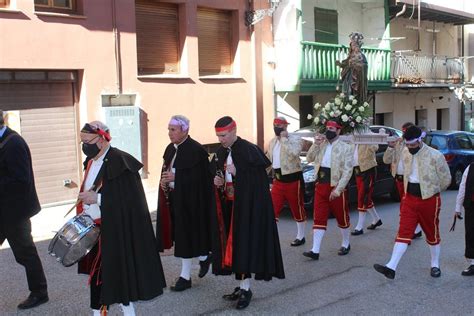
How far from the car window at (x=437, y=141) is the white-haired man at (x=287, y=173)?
775 cm

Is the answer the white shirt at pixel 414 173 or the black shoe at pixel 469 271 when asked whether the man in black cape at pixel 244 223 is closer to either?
the white shirt at pixel 414 173

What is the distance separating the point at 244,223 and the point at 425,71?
62.1 ft

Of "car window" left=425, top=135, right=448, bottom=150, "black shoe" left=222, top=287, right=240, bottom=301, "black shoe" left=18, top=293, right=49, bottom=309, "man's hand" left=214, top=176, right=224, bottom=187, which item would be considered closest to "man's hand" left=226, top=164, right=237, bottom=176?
"man's hand" left=214, top=176, right=224, bottom=187

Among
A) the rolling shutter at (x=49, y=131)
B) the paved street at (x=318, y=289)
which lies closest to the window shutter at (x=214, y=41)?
the rolling shutter at (x=49, y=131)

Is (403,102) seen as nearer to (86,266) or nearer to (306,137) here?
(306,137)

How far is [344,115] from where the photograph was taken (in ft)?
27.0

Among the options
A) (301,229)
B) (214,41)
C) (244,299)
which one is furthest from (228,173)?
(214,41)

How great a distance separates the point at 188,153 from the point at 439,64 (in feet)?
65.4

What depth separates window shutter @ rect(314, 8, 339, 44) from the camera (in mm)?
18578

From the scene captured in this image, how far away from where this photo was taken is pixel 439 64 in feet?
77.2

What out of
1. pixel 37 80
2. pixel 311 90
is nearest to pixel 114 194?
pixel 37 80

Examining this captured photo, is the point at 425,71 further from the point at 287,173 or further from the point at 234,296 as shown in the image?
the point at 234,296

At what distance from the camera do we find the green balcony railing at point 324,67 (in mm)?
16094

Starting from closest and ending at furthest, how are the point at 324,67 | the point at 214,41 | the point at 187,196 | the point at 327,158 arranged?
the point at 187,196, the point at 327,158, the point at 214,41, the point at 324,67
